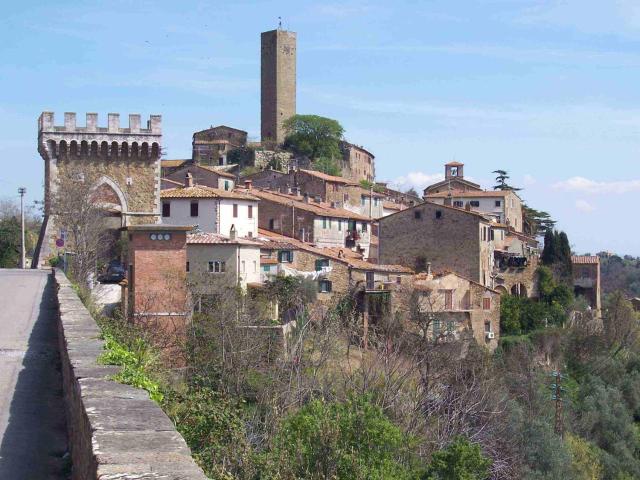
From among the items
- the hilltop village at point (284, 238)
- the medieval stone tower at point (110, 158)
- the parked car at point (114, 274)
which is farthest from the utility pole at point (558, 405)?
the medieval stone tower at point (110, 158)

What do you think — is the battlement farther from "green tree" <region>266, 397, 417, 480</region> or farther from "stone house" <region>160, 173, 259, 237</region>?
"green tree" <region>266, 397, 417, 480</region>

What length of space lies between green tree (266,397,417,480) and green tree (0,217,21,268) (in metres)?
29.9

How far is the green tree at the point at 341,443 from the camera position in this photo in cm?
1611

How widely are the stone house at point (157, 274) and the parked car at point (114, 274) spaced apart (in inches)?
113

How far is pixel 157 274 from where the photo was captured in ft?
103

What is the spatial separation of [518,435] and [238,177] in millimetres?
47083

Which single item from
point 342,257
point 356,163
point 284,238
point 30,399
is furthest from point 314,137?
point 30,399

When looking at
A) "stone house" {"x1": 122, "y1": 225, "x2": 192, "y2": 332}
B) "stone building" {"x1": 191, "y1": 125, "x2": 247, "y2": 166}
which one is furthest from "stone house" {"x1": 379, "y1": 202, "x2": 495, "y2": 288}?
"stone building" {"x1": 191, "y1": 125, "x2": 247, "y2": 166}

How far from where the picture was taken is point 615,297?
2277 inches

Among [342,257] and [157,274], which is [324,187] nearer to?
[342,257]

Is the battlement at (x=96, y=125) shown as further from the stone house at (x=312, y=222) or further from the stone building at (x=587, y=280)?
the stone building at (x=587, y=280)

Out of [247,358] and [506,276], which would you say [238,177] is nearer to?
[506,276]

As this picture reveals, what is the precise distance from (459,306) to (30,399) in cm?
4022

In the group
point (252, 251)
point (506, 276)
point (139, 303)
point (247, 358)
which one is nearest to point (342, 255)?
point (252, 251)
